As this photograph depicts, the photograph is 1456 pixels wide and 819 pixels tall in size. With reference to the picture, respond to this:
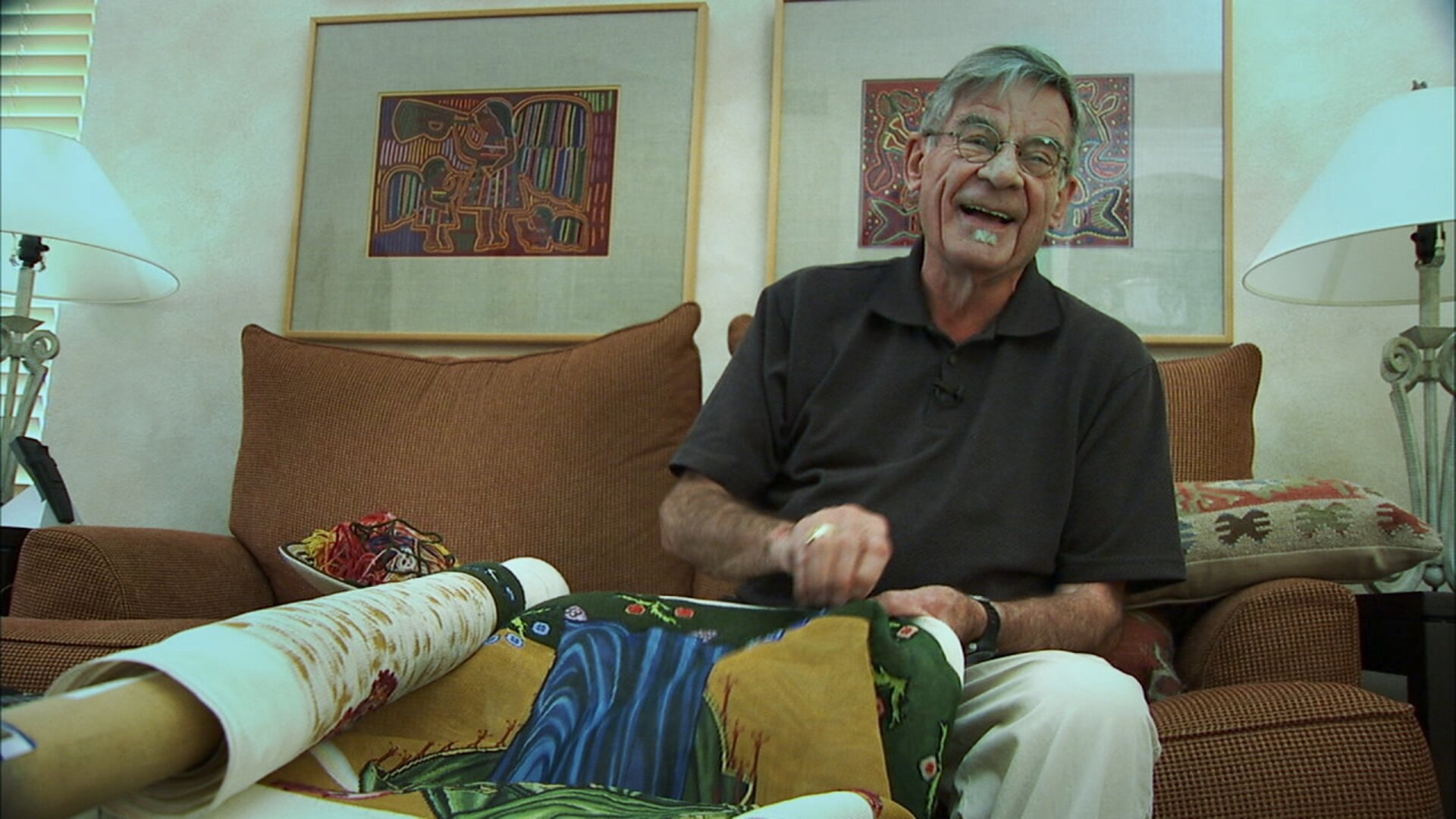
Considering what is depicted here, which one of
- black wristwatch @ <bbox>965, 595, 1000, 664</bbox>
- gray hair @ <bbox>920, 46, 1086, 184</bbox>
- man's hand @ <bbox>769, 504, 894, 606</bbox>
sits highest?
gray hair @ <bbox>920, 46, 1086, 184</bbox>

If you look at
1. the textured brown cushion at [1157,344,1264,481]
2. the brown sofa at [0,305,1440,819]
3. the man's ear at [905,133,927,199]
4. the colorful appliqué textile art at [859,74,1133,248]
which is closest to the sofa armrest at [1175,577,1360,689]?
the brown sofa at [0,305,1440,819]

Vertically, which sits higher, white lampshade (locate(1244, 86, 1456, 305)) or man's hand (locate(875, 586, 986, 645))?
white lampshade (locate(1244, 86, 1456, 305))

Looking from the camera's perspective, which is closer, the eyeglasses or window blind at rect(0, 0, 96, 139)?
window blind at rect(0, 0, 96, 139)

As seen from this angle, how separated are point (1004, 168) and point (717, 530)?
1.62 feet

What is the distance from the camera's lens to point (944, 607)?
0.97m

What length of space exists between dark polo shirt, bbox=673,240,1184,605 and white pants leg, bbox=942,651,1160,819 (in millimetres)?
247

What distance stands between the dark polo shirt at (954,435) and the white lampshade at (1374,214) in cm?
29

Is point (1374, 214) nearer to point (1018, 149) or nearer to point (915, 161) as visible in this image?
point (1018, 149)

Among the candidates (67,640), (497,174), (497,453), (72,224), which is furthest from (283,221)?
(72,224)

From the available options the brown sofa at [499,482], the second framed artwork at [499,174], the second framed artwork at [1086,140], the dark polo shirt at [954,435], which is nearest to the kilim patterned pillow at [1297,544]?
the brown sofa at [499,482]

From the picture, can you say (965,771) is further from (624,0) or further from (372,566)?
(624,0)

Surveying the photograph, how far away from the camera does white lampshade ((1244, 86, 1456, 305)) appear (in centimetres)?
61

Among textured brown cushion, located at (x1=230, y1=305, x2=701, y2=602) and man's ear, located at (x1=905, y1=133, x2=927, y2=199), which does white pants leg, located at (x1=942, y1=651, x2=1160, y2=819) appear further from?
textured brown cushion, located at (x1=230, y1=305, x2=701, y2=602)

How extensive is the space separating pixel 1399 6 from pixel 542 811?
72.4 inches
